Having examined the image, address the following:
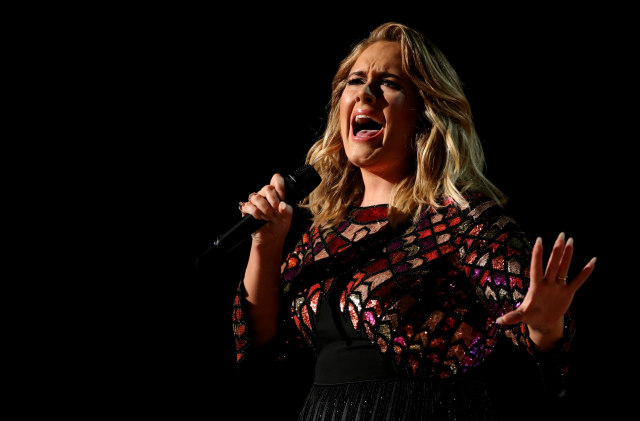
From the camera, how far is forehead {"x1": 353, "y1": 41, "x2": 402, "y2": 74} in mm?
1736

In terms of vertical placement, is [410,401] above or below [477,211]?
below

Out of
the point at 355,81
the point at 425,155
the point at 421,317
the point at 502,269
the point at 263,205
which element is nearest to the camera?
the point at 502,269

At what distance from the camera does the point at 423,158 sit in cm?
165

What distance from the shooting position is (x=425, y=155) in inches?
65.0

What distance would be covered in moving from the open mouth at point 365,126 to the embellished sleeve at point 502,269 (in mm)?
332

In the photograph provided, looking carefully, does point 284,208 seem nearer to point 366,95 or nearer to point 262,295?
point 262,295

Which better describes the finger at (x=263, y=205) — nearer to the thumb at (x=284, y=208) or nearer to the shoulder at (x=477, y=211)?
the thumb at (x=284, y=208)

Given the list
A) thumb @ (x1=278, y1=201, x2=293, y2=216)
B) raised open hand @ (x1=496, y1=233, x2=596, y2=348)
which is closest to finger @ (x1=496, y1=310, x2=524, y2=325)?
raised open hand @ (x1=496, y1=233, x2=596, y2=348)

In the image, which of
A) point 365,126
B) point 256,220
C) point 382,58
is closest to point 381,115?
point 365,126

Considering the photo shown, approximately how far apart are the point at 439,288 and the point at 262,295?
0.47 meters

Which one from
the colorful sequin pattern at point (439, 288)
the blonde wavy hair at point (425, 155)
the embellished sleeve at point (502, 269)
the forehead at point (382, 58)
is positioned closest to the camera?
the embellished sleeve at point (502, 269)

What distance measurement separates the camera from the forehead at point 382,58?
5.70 feet

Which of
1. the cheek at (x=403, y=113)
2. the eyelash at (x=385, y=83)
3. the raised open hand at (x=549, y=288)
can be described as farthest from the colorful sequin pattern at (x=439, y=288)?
the eyelash at (x=385, y=83)

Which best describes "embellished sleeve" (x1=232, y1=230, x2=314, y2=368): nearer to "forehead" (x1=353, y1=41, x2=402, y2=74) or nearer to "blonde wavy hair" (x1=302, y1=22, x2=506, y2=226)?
"blonde wavy hair" (x1=302, y1=22, x2=506, y2=226)
